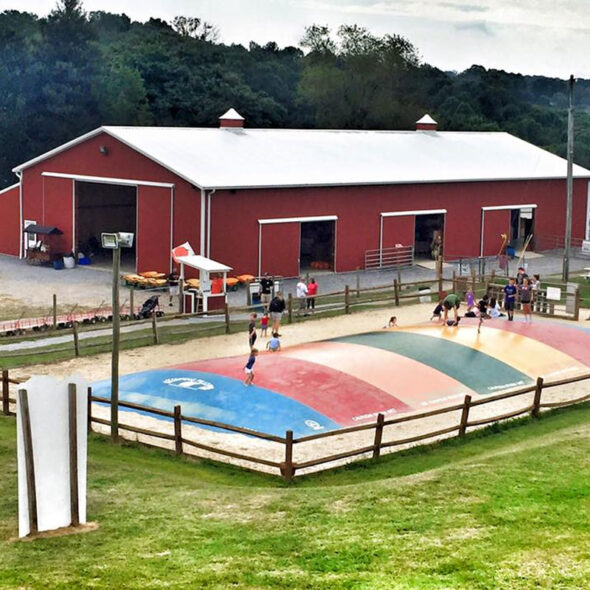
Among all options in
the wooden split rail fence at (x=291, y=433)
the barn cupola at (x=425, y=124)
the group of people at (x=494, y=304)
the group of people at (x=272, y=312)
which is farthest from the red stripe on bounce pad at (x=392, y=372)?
the barn cupola at (x=425, y=124)

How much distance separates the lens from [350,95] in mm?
81062

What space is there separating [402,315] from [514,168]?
19.0 meters

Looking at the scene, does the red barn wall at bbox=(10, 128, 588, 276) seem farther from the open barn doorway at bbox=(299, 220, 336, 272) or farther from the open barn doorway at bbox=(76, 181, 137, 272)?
the open barn doorway at bbox=(76, 181, 137, 272)

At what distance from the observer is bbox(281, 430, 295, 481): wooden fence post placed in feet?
54.9

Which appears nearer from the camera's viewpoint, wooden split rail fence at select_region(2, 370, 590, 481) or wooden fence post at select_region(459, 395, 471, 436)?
wooden split rail fence at select_region(2, 370, 590, 481)

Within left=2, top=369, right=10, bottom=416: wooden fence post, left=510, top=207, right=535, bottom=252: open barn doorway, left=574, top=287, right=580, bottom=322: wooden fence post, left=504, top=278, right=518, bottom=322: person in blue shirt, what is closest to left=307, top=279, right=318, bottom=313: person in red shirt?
left=504, top=278, right=518, bottom=322: person in blue shirt

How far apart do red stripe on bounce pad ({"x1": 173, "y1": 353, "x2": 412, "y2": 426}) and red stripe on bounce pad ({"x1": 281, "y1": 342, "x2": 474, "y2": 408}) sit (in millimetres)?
357

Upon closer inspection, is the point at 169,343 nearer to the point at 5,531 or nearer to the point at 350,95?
the point at 5,531

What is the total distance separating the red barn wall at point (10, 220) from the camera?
45562 millimetres

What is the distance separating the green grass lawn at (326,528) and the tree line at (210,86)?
162ft

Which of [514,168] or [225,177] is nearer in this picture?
[225,177]

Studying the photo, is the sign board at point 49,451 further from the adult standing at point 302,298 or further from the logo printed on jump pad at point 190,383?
the adult standing at point 302,298

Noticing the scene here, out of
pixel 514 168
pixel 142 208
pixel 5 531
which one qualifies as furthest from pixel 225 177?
pixel 5 531

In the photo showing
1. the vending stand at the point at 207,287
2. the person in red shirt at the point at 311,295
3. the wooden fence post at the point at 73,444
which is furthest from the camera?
the vending stand at the point at 207,287
